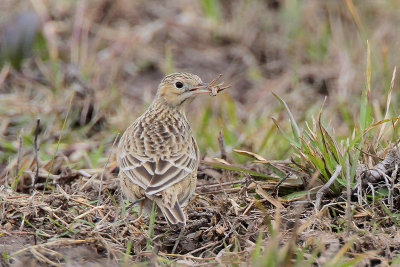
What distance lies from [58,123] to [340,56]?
3.80m

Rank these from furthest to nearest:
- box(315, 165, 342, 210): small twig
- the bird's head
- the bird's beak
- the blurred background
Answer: the blurred background < the bird's head < the bird's beak < box(315, 165, 342, 210): small twig

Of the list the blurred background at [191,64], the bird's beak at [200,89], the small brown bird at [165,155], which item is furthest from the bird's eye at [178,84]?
the blurred background at [191,64]

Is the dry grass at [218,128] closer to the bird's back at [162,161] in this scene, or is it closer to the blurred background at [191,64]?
the blurred background at [191,64]

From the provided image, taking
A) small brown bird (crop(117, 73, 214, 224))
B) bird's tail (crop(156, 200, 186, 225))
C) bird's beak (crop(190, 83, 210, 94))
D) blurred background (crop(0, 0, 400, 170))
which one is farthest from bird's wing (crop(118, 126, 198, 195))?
blurred background (crop(0, 0, 400, 170))

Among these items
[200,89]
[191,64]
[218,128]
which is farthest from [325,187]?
[191,64]

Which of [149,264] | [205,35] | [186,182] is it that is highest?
[205,35]

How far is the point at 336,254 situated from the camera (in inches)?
154

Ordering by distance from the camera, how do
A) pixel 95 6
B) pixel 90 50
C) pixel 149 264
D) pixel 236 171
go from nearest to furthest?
1. pixel 149 264
2. pixel 236 171
3. pixel 90 50
4. pixel 95 6

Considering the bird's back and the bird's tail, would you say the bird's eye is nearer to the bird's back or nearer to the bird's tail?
the bird's back

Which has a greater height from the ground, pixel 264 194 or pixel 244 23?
pixel 244 23

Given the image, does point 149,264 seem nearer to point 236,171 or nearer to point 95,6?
point 236,171

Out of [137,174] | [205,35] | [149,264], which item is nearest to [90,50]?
[205,35]

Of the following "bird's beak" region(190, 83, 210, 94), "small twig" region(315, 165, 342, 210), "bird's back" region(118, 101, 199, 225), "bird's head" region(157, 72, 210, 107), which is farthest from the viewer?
"bird's head" region(157, 72, 210, 107)

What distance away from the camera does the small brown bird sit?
4535mm
